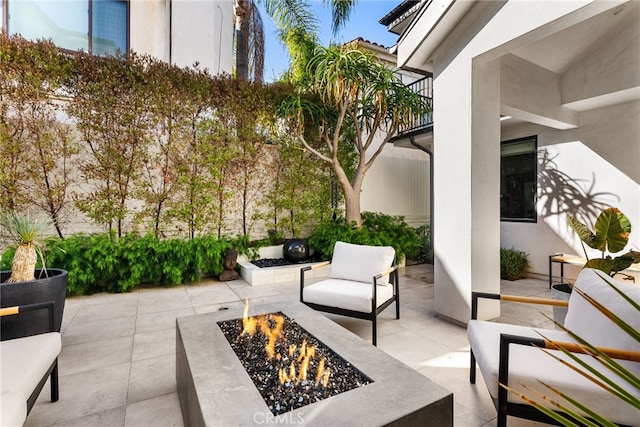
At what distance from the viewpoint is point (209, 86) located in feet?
19.3

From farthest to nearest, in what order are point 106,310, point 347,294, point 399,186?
1. point 399,186
2. point 106,310
3. point 347,294

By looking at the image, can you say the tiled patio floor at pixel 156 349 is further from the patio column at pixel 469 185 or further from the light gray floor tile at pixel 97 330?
the patio column at pixel 469 185

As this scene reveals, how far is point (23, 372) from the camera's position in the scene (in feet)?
5.80

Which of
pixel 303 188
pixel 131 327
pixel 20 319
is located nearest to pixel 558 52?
pixel 303 188

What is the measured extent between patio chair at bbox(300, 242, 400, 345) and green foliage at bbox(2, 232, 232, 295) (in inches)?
106

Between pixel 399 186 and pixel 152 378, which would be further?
pixel 399 186

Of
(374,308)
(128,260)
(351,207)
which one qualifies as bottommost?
(374,308)

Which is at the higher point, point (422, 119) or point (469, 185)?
point (422, 119)

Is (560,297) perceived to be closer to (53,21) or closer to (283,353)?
(283,353)

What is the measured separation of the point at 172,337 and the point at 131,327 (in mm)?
655

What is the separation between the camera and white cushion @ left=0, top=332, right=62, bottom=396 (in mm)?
1689

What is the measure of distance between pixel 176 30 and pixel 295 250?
586 centimetres

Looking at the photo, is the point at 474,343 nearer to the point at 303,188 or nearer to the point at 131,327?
the point at 131,327

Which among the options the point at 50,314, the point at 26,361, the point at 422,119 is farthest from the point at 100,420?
the point at 422,119
